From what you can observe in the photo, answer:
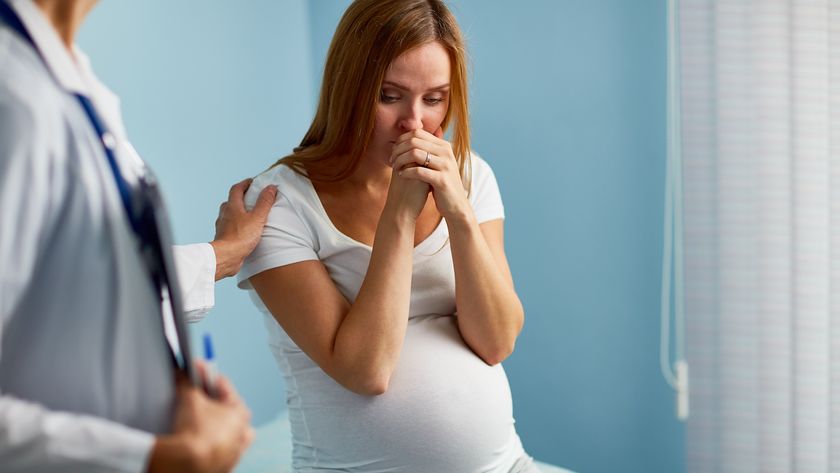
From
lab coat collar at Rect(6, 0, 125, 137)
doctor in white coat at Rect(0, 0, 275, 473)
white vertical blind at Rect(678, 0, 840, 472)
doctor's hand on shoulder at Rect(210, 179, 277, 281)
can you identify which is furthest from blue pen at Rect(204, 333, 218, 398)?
white vertical blind at Rect(678, 0, 840, 472)

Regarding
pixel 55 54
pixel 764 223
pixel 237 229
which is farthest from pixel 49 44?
pixel 764 223

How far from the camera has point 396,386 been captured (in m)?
1.36

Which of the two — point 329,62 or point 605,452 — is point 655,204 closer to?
point 605,452

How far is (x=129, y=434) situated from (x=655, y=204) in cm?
193

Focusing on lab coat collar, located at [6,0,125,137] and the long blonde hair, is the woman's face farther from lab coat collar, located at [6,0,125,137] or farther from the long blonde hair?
lab coat collar, located at [6,0,125,137]

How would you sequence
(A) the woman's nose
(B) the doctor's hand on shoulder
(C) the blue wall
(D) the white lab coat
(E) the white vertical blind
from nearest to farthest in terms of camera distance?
1. (D) the white lab coat
2. (B) the doctor's hand on shoulder
3. (A) the woman's nose
4. (E) the white vertical blind
5. (C) the blue wall

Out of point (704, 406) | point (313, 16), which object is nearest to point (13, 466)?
point (704, 406)

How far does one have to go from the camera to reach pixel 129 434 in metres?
0.64

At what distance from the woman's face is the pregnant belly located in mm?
356

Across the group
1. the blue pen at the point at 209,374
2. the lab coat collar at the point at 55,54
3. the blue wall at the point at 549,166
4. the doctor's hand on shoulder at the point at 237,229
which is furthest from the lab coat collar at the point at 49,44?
the blue wall at the point at 549,166

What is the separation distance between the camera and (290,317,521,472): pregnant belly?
1.35 metres

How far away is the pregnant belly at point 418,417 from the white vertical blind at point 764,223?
0.80 m

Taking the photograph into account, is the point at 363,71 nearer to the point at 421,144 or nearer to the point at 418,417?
the point at 421,144

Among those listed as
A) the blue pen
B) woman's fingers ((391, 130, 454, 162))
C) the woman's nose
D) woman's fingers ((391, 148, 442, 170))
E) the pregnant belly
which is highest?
the woman's nose
